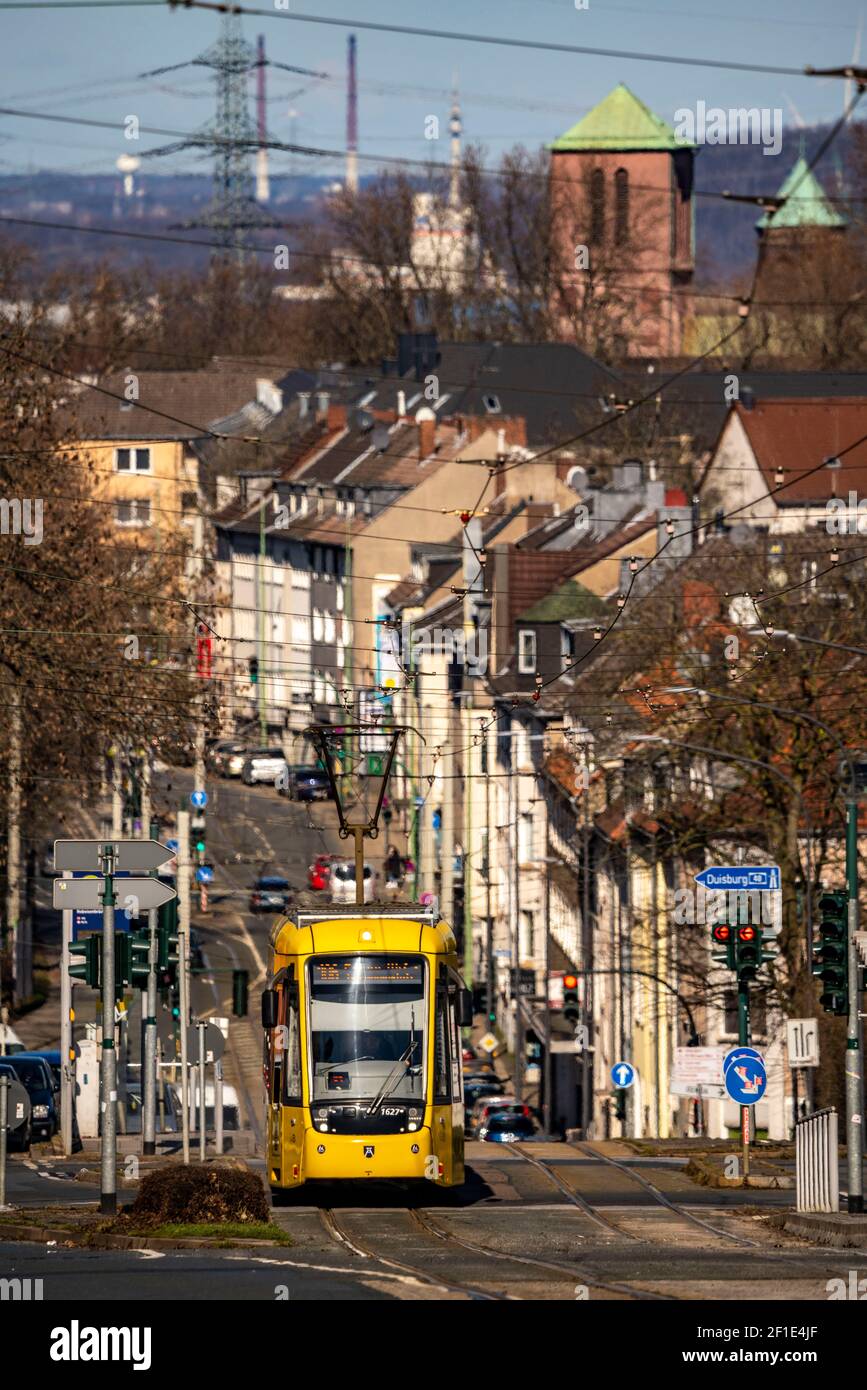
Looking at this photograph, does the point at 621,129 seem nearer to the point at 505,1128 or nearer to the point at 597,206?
the point at 597,206

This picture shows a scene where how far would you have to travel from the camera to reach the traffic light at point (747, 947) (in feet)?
108

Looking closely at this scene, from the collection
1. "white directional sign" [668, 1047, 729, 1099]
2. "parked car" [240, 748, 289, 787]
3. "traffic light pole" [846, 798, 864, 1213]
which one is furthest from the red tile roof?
"traffic light pole" [846, 798, 864, 1213]

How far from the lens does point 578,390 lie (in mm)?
121500

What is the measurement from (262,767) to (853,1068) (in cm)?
5249

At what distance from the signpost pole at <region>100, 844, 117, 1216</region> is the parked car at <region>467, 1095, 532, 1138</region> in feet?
92.4

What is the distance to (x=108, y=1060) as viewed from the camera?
2542cm

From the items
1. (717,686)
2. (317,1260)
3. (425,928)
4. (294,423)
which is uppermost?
(294,423)

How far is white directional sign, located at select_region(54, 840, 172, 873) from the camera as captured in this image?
25859mm

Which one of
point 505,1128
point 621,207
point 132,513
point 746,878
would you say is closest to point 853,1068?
point 746,878

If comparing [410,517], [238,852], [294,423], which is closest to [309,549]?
[410,517]

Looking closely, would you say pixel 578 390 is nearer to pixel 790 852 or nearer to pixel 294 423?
pixel 294 423

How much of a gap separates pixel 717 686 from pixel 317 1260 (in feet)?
91.2

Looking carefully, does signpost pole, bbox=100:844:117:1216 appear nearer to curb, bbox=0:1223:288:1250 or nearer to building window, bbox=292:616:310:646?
curb, bbox=0:1223:288:1250
